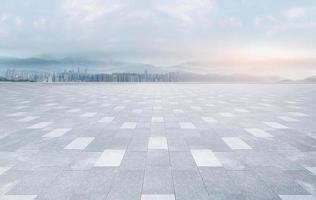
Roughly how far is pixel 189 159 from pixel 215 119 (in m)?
4.36

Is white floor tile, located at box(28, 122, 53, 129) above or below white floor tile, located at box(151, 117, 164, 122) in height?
below

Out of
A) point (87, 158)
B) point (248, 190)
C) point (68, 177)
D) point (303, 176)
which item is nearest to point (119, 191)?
point (68, 177)

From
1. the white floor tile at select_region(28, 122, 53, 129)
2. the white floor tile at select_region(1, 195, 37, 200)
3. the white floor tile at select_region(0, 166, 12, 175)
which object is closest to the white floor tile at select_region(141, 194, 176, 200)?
the white floor tile at select_region(1, 195, 37, 200)

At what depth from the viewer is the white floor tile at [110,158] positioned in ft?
14.4

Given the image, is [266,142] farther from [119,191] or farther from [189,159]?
[119,191]

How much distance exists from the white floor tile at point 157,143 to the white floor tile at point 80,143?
4.83 ft

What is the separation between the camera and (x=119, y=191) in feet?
11.2

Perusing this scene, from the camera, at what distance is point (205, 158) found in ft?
15.5

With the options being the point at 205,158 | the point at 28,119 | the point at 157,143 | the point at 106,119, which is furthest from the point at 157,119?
the point at 28,119

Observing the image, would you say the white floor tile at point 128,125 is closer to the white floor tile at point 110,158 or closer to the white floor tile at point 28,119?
the white floor tile at point 110,158

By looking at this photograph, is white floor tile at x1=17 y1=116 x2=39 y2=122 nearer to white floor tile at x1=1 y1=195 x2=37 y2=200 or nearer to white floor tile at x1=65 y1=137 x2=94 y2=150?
white floor tile at x1=65 y1=137 x2=94 y2=150

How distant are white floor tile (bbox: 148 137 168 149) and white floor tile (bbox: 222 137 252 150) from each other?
1.47 metres

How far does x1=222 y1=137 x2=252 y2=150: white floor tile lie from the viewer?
541 centimetres

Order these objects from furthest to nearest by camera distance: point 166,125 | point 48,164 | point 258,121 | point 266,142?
point 258,121, point 166,125, point 266,142, point 48,164
